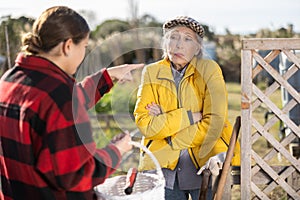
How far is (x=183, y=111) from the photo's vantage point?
235 cm

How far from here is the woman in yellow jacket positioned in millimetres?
2330

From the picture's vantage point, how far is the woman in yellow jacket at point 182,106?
2.33m

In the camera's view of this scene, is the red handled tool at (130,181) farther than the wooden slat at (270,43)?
No

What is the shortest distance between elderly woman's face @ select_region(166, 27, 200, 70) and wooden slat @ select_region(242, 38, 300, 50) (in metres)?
0.39

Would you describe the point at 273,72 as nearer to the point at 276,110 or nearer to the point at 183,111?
the point at 276,110

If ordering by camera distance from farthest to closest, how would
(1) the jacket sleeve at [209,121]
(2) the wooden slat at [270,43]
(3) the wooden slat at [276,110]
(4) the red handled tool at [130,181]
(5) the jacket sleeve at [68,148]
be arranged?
(3) the wooden slat at [276,110], (2) the wooden slat at [270,43], (1) the jacket sleeve at [209,121], (4) the red handled tool at [130,181], (5) the jacket sleeve at [68,148]

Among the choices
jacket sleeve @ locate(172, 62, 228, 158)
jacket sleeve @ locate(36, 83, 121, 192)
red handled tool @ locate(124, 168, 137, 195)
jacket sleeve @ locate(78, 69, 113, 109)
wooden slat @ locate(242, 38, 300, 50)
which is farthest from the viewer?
wooden slat @ locate(242, 38, 300, 50)

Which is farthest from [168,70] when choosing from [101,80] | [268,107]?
[268,107]

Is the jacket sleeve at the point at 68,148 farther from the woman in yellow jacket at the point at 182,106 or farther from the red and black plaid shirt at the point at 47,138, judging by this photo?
the woman in yellow jacket at the point at 182,106

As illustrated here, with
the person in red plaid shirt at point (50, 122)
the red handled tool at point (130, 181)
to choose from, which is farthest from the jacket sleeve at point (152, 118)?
the person in red plaid shirt at point (50, 122)

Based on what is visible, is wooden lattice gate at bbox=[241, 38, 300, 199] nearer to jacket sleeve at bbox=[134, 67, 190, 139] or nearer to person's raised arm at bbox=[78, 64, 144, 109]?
jacket sleeve at bbox=[134, 67, 190, 139]

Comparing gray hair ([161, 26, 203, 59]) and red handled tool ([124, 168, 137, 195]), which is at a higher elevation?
gray hair ([161, 26, 203, 59])

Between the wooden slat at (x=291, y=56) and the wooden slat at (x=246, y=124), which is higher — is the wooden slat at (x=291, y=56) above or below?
above

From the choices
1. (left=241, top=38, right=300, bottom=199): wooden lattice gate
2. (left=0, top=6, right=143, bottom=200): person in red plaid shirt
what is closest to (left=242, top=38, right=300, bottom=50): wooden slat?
(left=241, top=38, right=300, bottom=199): wooden lattice gate
